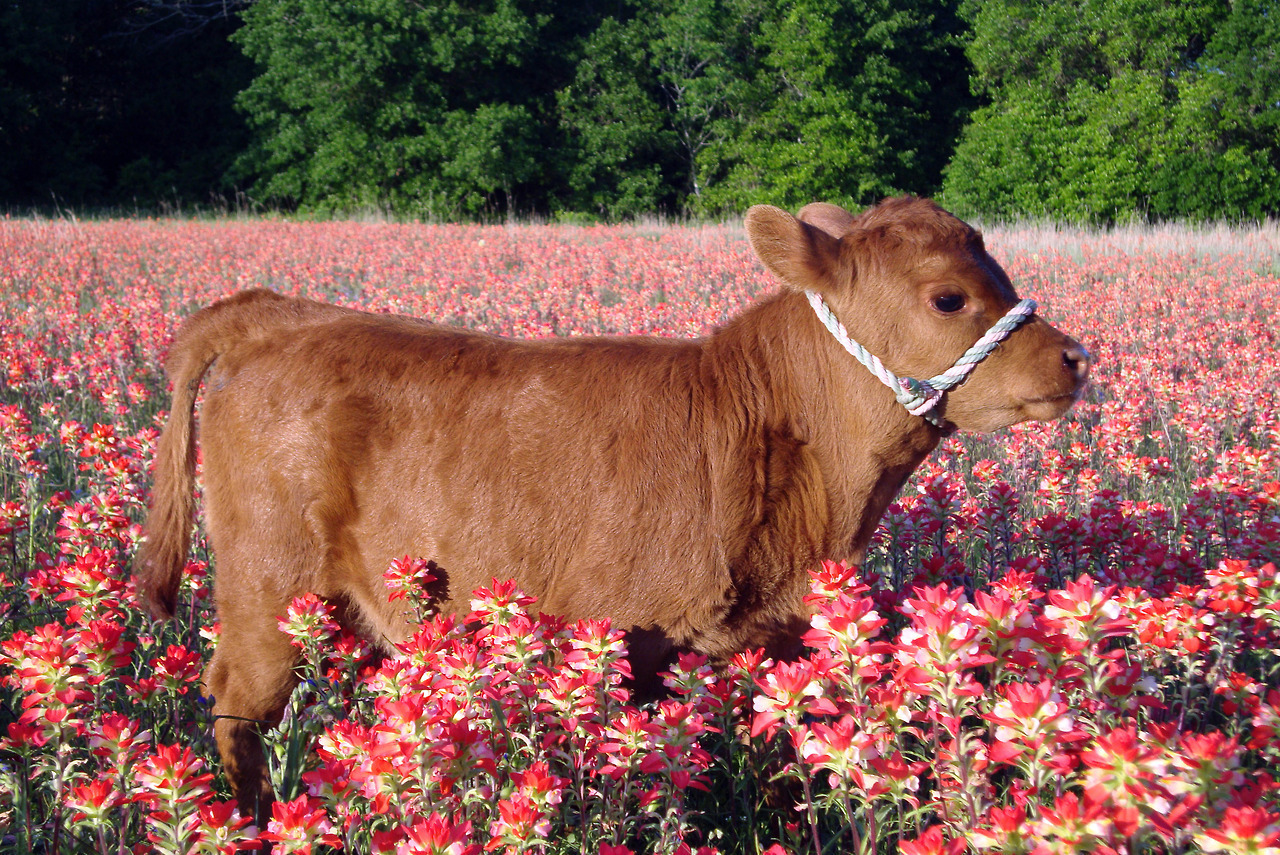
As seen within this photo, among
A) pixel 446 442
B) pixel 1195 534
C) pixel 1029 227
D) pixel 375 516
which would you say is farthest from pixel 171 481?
pixel 1029 227

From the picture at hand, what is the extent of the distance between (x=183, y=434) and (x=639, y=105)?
1421 inches

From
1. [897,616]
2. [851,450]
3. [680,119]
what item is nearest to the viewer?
[851,450]

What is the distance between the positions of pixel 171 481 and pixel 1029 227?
65.3 feet

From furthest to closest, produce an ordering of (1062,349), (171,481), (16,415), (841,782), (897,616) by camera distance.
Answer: (16,415) < (897,616) < (171,481) < (1062,349) < (841,782)

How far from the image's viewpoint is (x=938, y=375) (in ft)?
8.36

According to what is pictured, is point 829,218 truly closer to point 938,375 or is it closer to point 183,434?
point 938,375

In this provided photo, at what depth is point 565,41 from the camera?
3841 cm

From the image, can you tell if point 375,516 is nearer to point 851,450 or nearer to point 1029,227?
point 851,450

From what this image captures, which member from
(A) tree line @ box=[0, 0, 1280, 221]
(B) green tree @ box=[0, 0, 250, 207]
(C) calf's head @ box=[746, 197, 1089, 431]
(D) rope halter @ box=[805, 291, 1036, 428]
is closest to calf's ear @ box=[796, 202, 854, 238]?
(C) calf's head @ box=[746, 197, 1089, 431]

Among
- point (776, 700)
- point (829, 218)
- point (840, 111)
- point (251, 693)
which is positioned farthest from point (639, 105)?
point (776, 700)

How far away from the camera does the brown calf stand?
251 centimetres

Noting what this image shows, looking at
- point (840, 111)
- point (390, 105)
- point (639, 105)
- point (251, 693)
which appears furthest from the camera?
point (639, 105)

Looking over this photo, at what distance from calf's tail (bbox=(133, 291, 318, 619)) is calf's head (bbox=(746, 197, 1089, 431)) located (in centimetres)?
179

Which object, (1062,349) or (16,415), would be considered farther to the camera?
(16,415)
